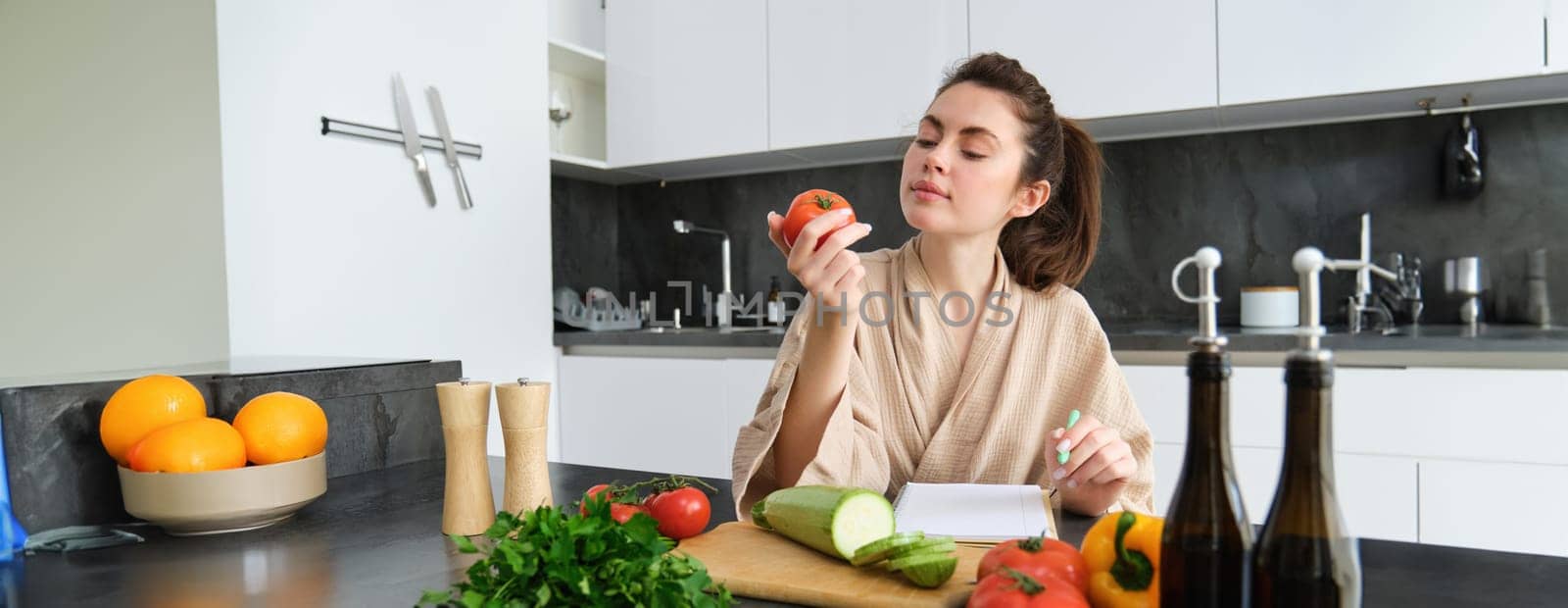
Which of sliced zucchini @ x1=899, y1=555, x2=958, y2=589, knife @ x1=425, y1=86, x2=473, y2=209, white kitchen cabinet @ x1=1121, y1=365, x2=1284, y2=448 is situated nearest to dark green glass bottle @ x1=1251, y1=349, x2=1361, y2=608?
sliced zucchini @ x1=899, y1=555, x2=958, y2=589

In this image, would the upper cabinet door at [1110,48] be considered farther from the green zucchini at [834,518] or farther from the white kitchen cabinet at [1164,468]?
the green zucchini at [834,518]

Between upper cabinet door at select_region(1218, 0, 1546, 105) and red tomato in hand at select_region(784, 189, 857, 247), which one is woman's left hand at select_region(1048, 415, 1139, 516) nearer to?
red tomato in hand at select_region(784, 189, 857, 247)

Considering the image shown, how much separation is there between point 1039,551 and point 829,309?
59 centimetres

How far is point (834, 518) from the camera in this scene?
0.88 meters

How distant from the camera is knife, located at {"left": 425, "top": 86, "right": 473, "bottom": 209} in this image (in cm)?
287

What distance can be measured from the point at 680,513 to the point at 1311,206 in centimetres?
264

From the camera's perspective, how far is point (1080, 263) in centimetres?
169

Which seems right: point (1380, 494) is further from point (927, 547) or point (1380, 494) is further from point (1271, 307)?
point (927, 547)

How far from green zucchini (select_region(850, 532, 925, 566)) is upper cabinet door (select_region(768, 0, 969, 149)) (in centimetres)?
226

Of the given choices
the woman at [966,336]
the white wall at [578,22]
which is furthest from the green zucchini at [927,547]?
the white wall at [578,22]

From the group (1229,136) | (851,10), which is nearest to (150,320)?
(851,10)

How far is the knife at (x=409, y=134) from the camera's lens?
274 centimetres

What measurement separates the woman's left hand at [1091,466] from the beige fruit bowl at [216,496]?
90cm

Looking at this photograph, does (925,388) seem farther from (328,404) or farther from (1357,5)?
(1357,5)
